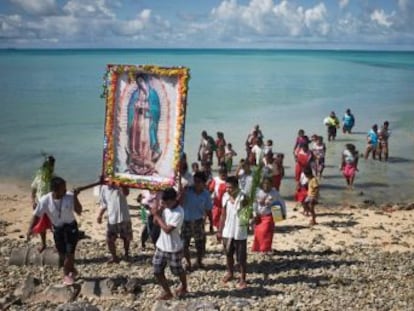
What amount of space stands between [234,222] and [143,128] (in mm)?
1966

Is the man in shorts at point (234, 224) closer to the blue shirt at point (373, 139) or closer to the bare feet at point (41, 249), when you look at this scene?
the bare feet at point (41, 249)

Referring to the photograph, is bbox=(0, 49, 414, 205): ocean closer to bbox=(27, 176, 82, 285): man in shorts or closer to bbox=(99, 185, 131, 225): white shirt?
bbox=(99, 185, 131, 225): white shirt

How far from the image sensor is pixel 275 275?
29.3 feet

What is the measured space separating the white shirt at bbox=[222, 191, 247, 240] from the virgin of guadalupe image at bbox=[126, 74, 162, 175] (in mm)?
1316

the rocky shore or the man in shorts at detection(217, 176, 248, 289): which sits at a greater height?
the man in shorts at detection(217, 176, 248, 289)

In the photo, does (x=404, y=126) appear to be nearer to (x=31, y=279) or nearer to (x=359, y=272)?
(x=359, y=272)

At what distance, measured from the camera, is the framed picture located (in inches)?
298

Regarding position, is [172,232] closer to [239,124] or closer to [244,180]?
[244,180]

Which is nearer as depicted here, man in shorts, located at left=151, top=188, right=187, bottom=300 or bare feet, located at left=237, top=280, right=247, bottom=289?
man in shorts, located at left=151, top=188, right=187, bottom=300

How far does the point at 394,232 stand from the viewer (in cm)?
1205

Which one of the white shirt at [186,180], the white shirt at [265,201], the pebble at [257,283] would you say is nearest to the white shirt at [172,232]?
the pebble at [257,283]

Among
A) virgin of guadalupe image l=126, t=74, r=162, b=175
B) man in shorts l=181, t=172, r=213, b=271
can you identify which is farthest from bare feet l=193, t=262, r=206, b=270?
virgin of guadalupe image l=126, t=74, r=162, b=175

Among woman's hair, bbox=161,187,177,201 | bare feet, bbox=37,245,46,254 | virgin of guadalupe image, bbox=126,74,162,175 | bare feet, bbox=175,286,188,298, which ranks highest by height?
virgin of guadalupe image, bbox=126,74,162,175

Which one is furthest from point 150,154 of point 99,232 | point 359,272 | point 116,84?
point 99,232
